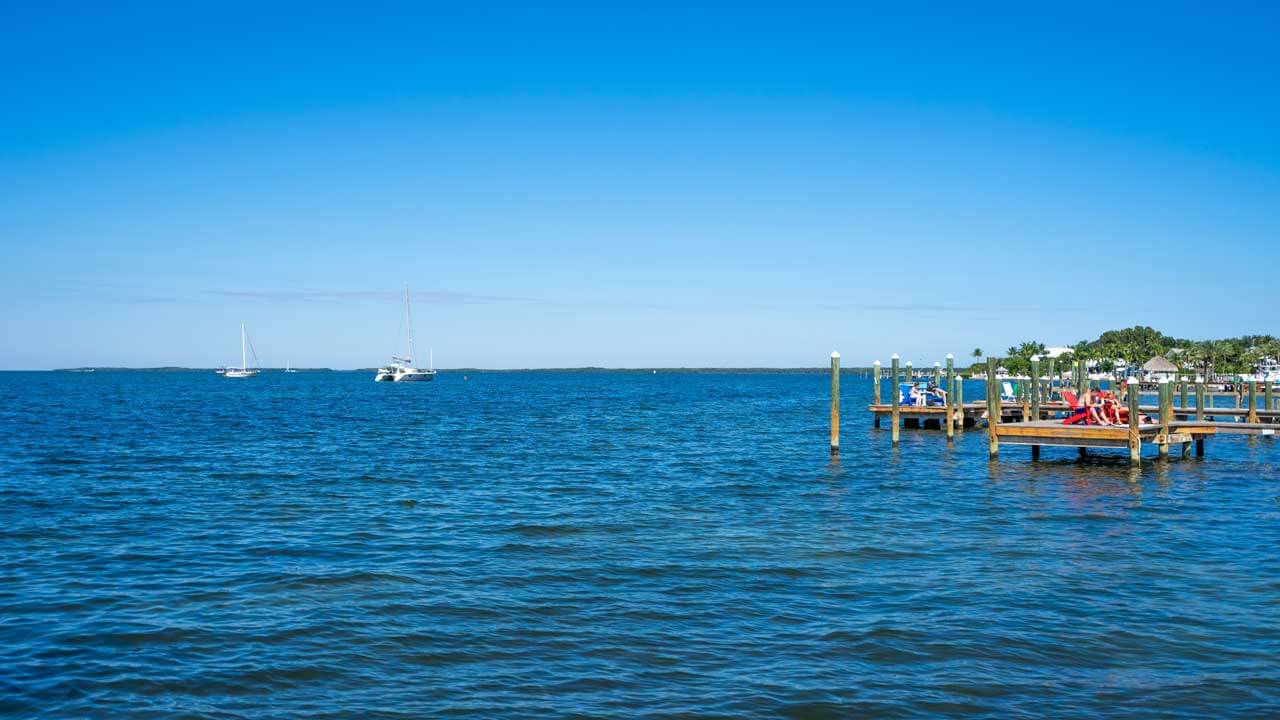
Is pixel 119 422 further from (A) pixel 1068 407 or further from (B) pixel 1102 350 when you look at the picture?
(B) pixel 1102 350

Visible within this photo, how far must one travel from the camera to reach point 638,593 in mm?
14461

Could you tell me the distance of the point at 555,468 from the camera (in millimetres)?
32281

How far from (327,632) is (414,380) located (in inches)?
6732

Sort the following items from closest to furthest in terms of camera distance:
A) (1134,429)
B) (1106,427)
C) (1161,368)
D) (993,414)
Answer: (1134,429) → (1106,427) → (993,414) → (1161,368)

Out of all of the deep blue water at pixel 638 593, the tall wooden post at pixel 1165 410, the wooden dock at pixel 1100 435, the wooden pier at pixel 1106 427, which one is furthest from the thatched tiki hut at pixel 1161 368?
the deep blue water at pixel 638 593

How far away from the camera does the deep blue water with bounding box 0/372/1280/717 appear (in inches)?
409

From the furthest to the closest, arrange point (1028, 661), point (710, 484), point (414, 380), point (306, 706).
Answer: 1. point (414, 380)
2. point (710, 484)
3. point (1028, 661)
4. point (306, 706)

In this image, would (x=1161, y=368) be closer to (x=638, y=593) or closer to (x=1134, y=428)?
(x=1134, y=428)

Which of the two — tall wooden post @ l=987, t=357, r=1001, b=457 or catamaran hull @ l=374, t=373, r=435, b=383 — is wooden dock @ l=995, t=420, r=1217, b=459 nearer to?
tall wooden post @ l=987, t=357, r=1001, b=457

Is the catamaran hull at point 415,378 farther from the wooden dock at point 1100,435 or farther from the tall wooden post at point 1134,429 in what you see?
the tall wooden post at point 1134,429

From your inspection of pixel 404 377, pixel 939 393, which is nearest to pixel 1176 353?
pixel 939 393

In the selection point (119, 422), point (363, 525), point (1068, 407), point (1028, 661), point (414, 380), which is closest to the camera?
point (1028, 661)

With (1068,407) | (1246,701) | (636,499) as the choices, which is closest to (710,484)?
(636,499)

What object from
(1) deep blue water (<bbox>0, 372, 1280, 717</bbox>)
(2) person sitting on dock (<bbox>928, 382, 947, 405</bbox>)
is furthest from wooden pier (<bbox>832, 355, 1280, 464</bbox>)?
(2) person sitting on dock (<bbox>928, 382, 947, 405</bbox>)
